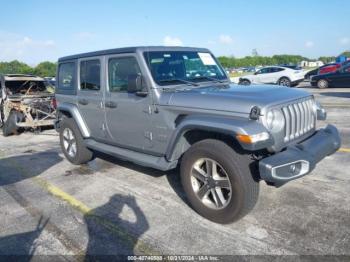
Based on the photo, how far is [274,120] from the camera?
3.51 meters

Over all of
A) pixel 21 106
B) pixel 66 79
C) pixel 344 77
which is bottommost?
pixel 21 106

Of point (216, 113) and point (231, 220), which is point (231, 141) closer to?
point (216, 113)

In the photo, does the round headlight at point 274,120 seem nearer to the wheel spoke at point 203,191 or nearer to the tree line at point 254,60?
the wheel spoke at point 203,191

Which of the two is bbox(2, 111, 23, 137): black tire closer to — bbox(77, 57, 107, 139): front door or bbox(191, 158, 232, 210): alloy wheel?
bbox(77, 57, 107, 139): front door

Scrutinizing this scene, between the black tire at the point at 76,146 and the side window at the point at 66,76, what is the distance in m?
0.63

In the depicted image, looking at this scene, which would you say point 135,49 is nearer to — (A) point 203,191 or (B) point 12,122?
(A) point 203,191

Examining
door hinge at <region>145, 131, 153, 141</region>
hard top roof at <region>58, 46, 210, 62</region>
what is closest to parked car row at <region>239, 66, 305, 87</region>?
hard top roof at <region>58, 46, 210, 62</region>

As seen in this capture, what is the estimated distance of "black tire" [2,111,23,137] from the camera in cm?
977

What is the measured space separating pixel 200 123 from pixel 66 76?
367 centimetres

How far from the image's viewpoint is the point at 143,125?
4.54 metres

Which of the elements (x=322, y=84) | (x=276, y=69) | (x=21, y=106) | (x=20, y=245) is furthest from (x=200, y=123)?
(x=276, y=69)

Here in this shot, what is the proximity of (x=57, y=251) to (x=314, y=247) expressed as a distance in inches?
98.9

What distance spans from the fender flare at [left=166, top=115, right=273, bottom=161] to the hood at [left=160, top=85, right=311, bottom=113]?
13 centimetres

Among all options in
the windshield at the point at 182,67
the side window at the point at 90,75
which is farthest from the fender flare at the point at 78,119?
the windshield at the point at 182,67
